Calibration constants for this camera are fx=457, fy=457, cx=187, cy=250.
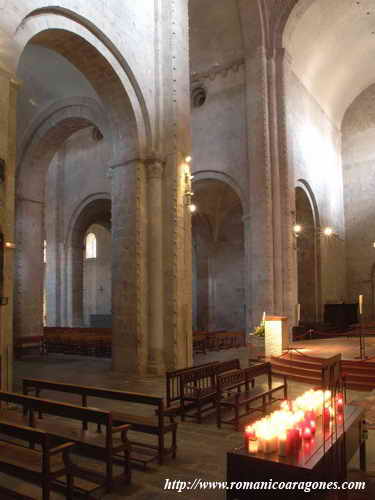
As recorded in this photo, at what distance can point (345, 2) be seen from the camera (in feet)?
57.8

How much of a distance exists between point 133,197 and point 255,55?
9.34m

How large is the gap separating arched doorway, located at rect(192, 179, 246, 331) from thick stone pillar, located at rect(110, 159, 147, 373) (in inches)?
534

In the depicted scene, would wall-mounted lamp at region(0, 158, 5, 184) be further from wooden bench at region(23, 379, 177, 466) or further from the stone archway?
the stone archway

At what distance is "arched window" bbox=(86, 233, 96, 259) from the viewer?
32125 millimetres

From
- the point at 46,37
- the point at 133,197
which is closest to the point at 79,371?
the point at 133,197

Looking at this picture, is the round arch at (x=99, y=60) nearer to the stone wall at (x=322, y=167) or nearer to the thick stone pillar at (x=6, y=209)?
the thick stone pillar at (x=6, y=209)

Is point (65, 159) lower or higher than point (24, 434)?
higher

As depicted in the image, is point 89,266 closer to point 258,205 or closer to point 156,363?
point 258,205

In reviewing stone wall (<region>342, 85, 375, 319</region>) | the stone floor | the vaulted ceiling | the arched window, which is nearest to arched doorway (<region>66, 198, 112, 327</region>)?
the arched window

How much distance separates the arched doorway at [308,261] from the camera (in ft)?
68.3

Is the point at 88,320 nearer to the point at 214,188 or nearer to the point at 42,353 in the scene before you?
the point at 214,188

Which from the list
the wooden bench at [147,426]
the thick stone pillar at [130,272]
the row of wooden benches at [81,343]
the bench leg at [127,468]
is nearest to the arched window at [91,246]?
the row of wooden benches at [81,343]

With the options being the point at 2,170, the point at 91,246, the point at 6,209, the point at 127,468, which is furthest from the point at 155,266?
the point at 91,246

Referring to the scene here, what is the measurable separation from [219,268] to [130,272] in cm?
1518
